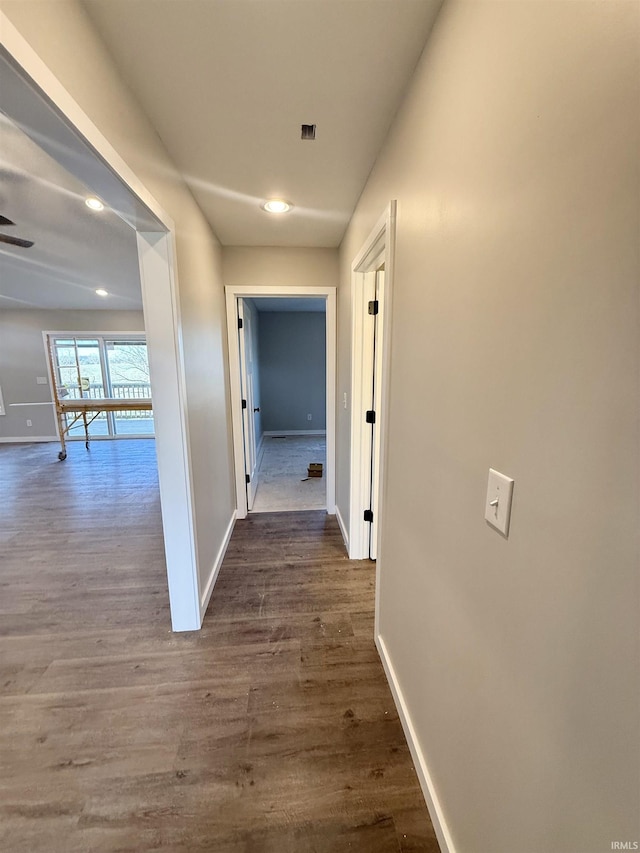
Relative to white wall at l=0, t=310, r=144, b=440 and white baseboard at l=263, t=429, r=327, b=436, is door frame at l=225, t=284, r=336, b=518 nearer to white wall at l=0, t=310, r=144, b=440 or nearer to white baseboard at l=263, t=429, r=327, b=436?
white baseboard at l=263, t=429, r=327, b=436

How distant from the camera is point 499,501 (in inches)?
27.6

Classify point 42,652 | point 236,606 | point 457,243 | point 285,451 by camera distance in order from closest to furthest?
1. point 457,243
2. point 42,652
3. point 236,606
4. point 285,451

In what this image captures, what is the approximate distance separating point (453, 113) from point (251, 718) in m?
2.18

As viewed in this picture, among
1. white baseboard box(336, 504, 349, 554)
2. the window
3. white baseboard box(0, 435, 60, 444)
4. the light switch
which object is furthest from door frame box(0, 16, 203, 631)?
white baseboard box(0, 435, 60, 444)

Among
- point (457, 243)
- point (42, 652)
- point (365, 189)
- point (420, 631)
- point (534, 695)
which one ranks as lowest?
point (42, 652)

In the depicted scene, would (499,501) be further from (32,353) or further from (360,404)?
(32,353)

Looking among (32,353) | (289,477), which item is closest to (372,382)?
(289,477)

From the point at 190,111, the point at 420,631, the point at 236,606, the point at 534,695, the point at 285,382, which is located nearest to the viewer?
the point at 534,695

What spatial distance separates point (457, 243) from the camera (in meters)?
0.84

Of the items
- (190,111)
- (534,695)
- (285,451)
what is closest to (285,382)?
(285,451)

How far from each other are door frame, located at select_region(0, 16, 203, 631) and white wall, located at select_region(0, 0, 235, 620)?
6 centimetres

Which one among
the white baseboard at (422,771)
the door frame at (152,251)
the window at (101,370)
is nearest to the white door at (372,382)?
the white baseboard at (422,771)

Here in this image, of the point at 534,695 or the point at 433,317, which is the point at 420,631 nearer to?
the point at 534,695

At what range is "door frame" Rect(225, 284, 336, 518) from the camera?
2.75 meters
